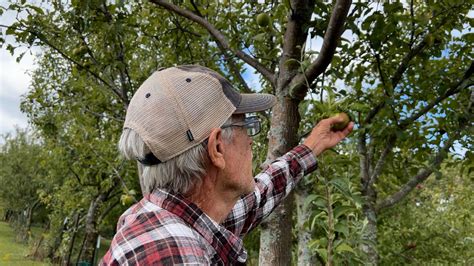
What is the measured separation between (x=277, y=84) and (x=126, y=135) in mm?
1324

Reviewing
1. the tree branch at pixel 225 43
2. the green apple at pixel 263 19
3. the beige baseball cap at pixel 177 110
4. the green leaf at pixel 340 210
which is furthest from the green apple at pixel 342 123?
the green apple at pixel 263 19

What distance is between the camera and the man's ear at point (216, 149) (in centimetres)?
135

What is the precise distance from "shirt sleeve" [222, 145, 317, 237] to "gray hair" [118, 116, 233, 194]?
0.51 m

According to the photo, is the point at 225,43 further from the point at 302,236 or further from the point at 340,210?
the point at 340,210

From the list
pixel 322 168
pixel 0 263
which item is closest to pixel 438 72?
pixel 322 168

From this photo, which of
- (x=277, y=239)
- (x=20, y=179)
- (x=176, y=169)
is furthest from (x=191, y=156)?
(x=20, y=179)

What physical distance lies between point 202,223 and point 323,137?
109cm

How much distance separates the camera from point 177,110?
133cm

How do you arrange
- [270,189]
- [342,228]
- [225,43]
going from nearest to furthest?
[342,228] < [270,189] < [225,43]

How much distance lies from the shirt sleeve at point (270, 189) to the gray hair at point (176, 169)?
0.51 meters

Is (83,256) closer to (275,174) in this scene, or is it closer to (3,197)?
(275,174)

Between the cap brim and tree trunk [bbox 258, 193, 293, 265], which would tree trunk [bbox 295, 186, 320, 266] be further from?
the cap brim

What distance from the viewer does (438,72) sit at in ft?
12.0

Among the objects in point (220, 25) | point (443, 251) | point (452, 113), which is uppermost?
point (220, 25)
